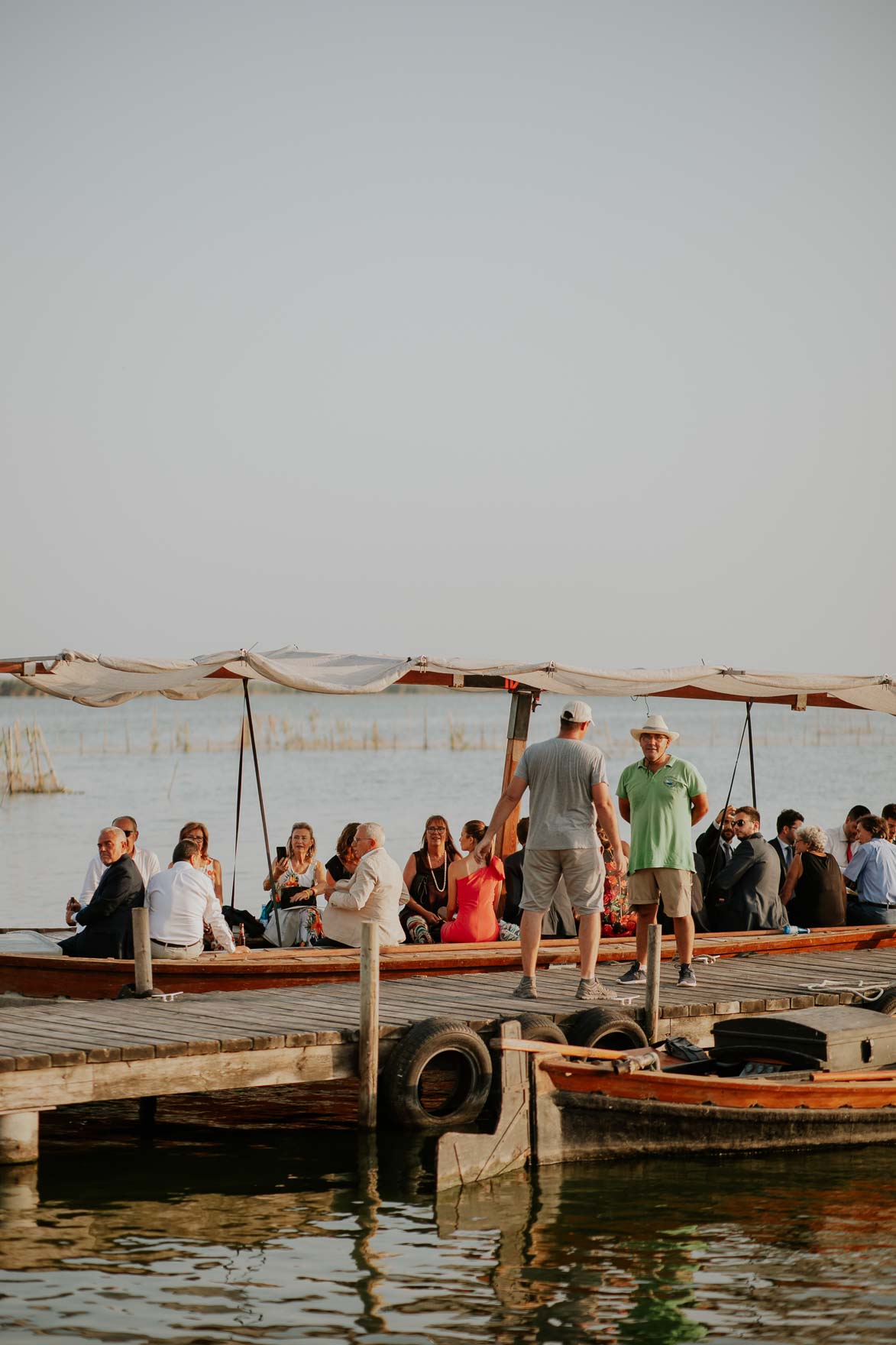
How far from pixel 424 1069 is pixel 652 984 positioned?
5.23 feet

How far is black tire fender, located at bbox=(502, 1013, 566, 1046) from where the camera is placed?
9.54 m

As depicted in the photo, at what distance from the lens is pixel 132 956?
1074 cm

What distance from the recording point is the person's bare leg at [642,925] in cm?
1098

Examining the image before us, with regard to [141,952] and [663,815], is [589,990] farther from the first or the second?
[141,952]

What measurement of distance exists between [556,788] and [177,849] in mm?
2708

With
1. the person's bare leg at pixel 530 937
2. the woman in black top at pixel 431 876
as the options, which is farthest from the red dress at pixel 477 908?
the person's bare leg at pixel 530 937

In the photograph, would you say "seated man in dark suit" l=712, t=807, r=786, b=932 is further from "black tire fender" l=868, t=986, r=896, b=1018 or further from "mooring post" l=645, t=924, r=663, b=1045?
"mooring post" l=645, t=924, r=663, b=1045

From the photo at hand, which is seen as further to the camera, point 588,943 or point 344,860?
point 344,860

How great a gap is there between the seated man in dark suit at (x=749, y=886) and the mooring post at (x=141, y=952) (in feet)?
14.9

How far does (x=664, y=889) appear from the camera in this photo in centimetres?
1083

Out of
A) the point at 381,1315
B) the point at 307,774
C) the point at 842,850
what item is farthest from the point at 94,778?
the point at 381,1315

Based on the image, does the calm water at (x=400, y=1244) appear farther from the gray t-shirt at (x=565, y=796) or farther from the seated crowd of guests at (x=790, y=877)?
the seated crowd of guests at (x=790, y=877)

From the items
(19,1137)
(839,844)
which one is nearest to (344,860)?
(19,1137)

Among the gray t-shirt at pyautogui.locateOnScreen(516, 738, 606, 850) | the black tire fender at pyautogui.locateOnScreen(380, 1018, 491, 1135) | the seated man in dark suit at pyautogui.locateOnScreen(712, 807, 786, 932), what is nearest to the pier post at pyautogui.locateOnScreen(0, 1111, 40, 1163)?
the black tire fender at pyautogui.locateOnScreen(380, 1018, 491, 1135)
